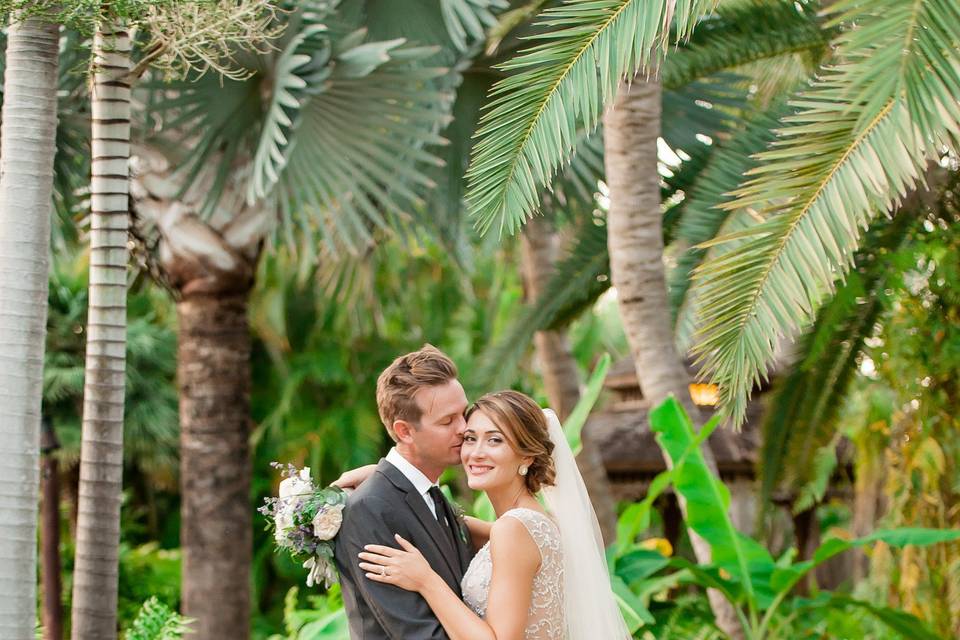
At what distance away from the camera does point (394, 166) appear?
23.1 feet

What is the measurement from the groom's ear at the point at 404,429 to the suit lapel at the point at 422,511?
0.33ft

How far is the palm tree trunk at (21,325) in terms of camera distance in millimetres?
4707

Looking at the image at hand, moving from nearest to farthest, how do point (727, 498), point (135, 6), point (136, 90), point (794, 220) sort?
point (794, 220) < point (135, 6) < point (727, 498) < point (136, 90)

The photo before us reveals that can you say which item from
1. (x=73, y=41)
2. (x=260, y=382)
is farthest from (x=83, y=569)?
(x=260, y=382)

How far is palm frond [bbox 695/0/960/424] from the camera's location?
3.76 m

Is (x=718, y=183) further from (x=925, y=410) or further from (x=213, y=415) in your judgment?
(x=213, y=415)

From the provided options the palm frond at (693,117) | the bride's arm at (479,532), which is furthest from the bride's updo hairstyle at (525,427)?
the palm frond at (693,117)

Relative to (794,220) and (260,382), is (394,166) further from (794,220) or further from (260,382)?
(260,382)

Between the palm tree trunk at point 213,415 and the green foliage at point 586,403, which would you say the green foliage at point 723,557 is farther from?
the palm tree trunk at point 213,415

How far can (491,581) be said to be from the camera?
12.4ft

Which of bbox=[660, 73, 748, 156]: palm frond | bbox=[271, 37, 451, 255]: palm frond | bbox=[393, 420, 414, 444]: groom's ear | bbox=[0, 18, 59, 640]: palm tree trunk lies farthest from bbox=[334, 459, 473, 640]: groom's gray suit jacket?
bbox=[660, 73, 748, 156]: palm frond

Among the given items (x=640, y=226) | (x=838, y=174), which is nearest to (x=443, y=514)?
(x=838, y=174)

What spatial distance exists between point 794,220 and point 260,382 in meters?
16.9

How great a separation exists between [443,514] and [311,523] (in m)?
0.49
